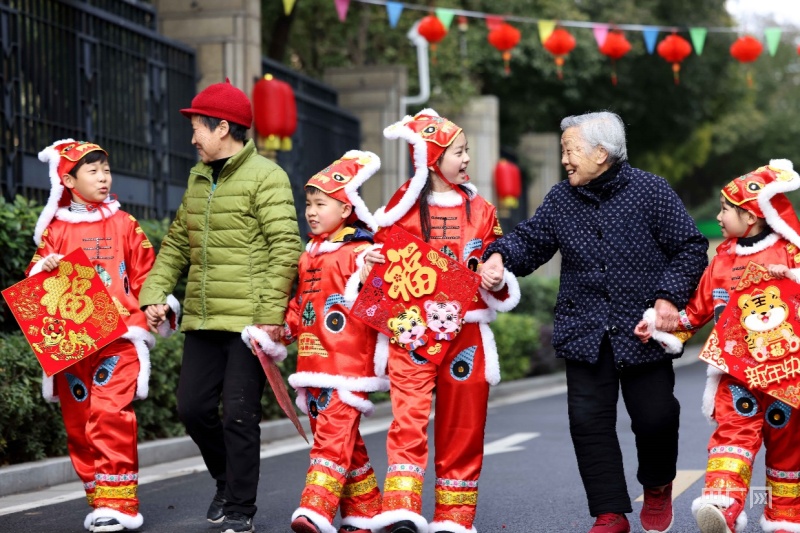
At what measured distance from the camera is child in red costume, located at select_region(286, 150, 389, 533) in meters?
5.65

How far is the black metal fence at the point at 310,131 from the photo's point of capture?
1527 cm

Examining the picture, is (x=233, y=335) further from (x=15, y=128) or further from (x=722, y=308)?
(x=15, y=128)

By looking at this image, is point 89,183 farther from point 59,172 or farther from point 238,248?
point 238,248

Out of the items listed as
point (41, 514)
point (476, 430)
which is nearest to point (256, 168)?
point (476, 430)

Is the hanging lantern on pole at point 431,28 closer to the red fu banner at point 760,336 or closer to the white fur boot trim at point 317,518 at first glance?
the red fu banner at point 760,336

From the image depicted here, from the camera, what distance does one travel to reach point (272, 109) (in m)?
13.5

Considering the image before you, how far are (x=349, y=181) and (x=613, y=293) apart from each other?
4.08 ft

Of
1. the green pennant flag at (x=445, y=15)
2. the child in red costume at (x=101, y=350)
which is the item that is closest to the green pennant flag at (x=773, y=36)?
the green pennant flag at (x=445, y=15)

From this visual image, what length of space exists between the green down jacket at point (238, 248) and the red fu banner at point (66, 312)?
203mm

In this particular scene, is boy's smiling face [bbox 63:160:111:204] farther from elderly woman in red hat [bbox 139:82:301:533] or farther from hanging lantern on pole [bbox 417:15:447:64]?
hanging lantern on pole [bbox 417:15:447:64]

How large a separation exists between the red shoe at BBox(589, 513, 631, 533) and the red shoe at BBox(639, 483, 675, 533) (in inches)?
10.4

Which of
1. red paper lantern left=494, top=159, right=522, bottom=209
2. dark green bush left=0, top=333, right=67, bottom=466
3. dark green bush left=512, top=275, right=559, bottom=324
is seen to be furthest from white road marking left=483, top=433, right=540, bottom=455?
red paper lantern left=494, top=159, right=522, bottom=209

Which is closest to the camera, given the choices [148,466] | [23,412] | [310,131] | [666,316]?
[666,316]

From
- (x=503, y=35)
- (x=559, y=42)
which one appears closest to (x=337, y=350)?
(x=559, y=42)
